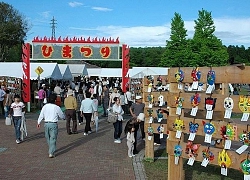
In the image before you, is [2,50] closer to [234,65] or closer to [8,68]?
[8,68]

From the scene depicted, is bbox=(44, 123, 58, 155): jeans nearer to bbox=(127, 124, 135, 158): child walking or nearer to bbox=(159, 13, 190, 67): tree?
bbox=(127, 124, 135, 158): child walking

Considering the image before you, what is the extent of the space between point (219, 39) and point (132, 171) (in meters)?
59.6

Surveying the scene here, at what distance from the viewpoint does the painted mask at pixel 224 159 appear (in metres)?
5.22

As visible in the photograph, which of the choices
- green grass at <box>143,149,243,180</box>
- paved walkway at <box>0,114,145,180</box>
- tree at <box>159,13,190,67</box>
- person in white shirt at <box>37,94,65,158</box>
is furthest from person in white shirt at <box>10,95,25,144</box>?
tree at <box>159,13,190,67</box>

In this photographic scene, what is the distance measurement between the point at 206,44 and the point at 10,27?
3378 centimetres

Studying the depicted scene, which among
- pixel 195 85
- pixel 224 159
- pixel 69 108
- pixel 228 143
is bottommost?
pixel 69 108

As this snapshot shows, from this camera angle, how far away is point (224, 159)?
17.3 feet

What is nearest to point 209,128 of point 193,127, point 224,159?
point 193,127

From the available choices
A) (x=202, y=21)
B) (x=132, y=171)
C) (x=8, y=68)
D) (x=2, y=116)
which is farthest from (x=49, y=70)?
(x=202, y=21)

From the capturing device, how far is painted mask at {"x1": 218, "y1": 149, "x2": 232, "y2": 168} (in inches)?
205

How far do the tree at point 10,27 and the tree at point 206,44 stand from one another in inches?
1201

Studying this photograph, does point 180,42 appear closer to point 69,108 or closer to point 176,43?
point 176,43

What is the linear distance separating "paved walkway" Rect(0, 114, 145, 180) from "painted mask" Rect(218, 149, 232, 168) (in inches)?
114

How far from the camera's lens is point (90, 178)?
25.5 ft
